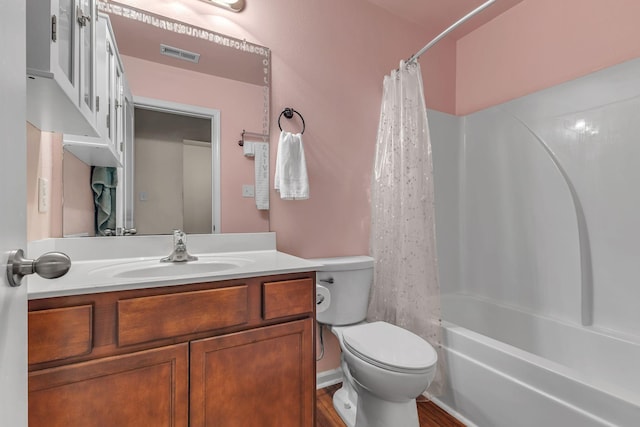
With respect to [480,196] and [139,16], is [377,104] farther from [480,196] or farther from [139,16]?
[139,16]

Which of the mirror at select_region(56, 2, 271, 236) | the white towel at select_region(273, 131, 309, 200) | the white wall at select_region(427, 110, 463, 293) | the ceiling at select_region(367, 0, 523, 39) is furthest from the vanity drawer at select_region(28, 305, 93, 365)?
the ceiling at select_region(367, 0, 523, 39)

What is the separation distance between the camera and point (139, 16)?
1.40m

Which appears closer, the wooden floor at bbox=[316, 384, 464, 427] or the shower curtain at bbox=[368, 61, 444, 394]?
the wooden floor at bbox=[316, 384, 464, 427]

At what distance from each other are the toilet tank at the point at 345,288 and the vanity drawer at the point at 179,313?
65 centimetres

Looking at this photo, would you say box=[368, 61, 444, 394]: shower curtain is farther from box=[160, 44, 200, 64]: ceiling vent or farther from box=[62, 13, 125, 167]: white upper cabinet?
box=[62, 13, 125, 167]: white upper cabinet

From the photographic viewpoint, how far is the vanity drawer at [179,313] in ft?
2.86

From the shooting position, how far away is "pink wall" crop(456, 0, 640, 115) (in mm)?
1653

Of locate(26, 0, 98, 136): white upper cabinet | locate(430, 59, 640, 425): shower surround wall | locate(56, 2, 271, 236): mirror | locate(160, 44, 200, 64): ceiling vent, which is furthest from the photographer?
locate(430, 59, 640, 425): shower surround wall

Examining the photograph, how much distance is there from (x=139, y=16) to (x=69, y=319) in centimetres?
134

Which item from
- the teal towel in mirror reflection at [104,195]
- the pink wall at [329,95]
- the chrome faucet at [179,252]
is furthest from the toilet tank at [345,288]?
the teal towel in mirror reflection at [104,195]

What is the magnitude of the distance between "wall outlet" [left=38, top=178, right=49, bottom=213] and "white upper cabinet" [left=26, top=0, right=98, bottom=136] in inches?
8.0

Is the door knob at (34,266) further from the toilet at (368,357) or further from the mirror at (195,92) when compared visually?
the mirror at (195,92)

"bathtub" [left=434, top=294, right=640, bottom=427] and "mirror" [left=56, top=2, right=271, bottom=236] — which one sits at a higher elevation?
"mirror" [left=56, top=2, right=271, bottom=236]

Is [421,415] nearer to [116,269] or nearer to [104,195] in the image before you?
[116,269]
